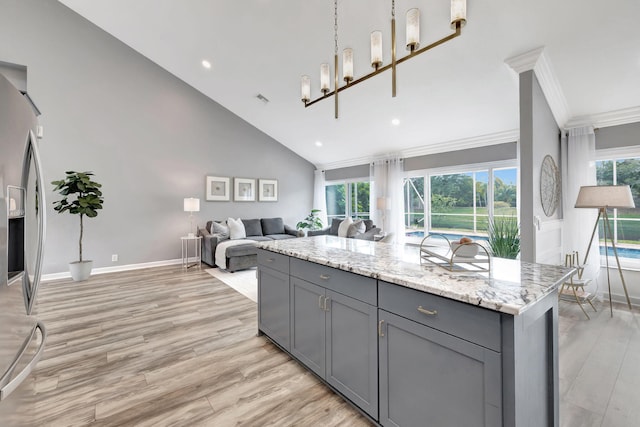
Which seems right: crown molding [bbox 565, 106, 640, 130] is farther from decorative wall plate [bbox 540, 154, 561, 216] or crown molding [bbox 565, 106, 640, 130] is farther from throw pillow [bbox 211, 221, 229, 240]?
throw pillow [bbox 211, 221, 229, 240]

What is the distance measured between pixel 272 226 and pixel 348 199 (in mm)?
2206

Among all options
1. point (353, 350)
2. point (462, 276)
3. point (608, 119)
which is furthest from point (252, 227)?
point (608, 119)

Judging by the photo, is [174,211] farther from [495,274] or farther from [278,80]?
[495,274]

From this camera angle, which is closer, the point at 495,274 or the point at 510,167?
the point at 495,274

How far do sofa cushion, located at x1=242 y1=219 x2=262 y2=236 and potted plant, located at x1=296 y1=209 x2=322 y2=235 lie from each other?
3.94ft

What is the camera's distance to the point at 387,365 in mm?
1419

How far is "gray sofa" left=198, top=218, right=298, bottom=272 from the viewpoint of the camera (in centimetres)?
509

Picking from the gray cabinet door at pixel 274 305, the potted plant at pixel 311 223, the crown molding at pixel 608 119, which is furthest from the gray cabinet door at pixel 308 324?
the potted plant at pixel 311 223

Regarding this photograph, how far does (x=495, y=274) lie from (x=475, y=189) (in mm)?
4272

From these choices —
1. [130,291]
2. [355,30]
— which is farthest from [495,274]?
[130,291]

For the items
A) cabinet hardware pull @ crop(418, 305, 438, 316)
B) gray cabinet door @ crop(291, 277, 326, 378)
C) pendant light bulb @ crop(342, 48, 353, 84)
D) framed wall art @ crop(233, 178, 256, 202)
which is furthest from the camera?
framed wall art @ crop(233, 178, 256, 202)

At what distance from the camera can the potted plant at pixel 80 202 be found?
171 inches

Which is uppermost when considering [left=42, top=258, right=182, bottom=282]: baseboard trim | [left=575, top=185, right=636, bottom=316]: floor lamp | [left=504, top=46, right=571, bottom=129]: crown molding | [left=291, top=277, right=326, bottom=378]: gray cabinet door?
[left=504, top=46, right=571, bottom=129]: crown molding

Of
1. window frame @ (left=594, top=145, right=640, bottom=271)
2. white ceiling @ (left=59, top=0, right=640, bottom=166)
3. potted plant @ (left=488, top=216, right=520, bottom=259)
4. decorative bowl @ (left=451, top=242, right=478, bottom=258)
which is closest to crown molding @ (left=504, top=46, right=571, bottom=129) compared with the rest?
white ceiling @ (left=59, top=0, right=640, bottom=166)
